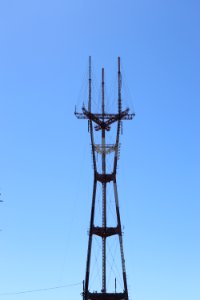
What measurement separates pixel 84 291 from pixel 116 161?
1904 cm

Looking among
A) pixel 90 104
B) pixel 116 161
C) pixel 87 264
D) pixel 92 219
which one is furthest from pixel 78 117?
pixel 87 264

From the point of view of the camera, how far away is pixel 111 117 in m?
98.9

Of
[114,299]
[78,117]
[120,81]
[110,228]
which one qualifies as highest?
[120,81]

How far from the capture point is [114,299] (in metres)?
90.1

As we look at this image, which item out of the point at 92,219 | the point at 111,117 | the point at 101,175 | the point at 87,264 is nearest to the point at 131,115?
the point at 111,117

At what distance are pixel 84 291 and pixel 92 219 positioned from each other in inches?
388

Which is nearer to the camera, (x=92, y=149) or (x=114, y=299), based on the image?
(x=114, y=299)

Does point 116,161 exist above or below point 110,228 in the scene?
above

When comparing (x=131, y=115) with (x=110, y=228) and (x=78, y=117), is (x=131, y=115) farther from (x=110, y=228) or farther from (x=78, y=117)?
(x=110, y=228)

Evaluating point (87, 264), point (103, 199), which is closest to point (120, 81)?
point (103, 199)

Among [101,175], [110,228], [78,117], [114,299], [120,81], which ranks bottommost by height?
[114,299]

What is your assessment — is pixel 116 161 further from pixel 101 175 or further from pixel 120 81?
pixel 120 81

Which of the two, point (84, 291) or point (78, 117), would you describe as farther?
point (78, 117)

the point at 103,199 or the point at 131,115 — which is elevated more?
the point at 131,115
